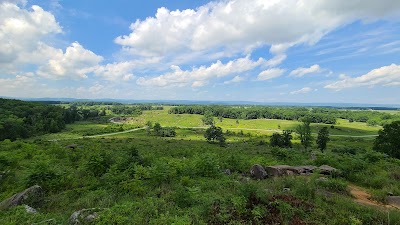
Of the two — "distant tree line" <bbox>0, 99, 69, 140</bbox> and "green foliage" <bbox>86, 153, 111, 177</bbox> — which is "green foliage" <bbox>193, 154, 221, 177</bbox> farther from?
"distant tree line" <bbox>0, 99, 69, 140</bbox>

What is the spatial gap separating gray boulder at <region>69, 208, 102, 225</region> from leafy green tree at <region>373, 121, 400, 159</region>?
5433cm

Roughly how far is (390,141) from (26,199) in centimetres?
5935

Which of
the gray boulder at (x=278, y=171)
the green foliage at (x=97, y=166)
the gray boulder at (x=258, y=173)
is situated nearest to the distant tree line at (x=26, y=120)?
the green foliage at (x=97, y=166)

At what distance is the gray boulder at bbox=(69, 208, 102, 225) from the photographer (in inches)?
355

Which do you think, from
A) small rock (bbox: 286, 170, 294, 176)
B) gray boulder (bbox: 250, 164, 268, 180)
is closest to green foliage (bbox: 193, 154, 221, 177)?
gray boulder (bbox: 250, 164, 268, 180)

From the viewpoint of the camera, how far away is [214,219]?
944 centimetres

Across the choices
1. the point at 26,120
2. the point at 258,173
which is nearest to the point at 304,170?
the point at 258,173

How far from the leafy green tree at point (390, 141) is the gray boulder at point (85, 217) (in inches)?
2139

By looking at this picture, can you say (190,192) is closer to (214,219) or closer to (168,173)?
(214,219)

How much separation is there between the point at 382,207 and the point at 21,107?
169 m

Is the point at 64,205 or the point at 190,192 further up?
the point at 190,192

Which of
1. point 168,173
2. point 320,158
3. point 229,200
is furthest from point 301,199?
point 320,158

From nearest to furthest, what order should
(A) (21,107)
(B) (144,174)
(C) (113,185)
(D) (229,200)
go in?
(D) (229,200) < (C) (113,185) < (B) (144,174) < (A) (21,107)

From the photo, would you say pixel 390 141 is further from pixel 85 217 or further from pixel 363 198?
pixel 85 217
